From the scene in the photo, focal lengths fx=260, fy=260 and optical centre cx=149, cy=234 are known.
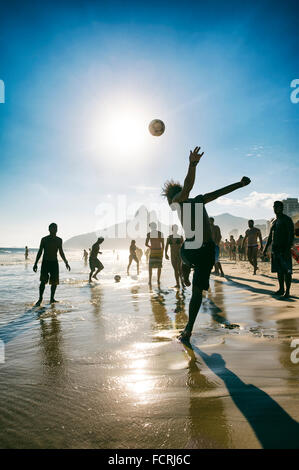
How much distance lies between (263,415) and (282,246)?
5.25m

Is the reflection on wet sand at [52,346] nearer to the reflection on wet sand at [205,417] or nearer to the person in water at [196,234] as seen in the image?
the reflection on wet sand at [205,417]

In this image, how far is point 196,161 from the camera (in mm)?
3375

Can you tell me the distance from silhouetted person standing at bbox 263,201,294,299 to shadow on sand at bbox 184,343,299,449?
14.7 feet

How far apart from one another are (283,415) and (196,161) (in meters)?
2.73

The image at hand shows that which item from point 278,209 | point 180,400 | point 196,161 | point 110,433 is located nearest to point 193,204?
point 196,161

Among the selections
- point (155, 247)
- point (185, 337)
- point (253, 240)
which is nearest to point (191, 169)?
point (185, 337)

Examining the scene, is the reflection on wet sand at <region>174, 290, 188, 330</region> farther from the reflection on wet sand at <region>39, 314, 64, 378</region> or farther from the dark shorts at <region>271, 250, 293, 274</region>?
the dark shorts at <region>271, 250, 293, 274</region>

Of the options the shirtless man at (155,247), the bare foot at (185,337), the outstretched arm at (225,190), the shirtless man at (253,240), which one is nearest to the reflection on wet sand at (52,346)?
the bare foot at (185,337)

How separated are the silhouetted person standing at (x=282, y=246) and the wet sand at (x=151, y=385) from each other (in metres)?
1.91

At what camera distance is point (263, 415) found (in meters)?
1.64

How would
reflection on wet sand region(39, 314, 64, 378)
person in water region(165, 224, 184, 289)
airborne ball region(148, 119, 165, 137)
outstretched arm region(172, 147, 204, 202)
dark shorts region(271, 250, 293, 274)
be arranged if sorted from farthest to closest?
1. person in water region(165, 224, 184, 289)
2. airborne ball region(148, 119, 165, 137)
3. dark shorts region(271, 250, 293, 274)
4. outstretched arm region(172, 147, 204, 202)
5. reflection on wet sand region(39, 314, 64, 378)

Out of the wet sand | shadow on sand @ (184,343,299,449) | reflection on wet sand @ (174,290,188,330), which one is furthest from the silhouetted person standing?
shadow on sand @ (184,343,299,449)

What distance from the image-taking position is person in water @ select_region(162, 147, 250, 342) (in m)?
3.32

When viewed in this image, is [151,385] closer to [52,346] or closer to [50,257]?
[52,346]
